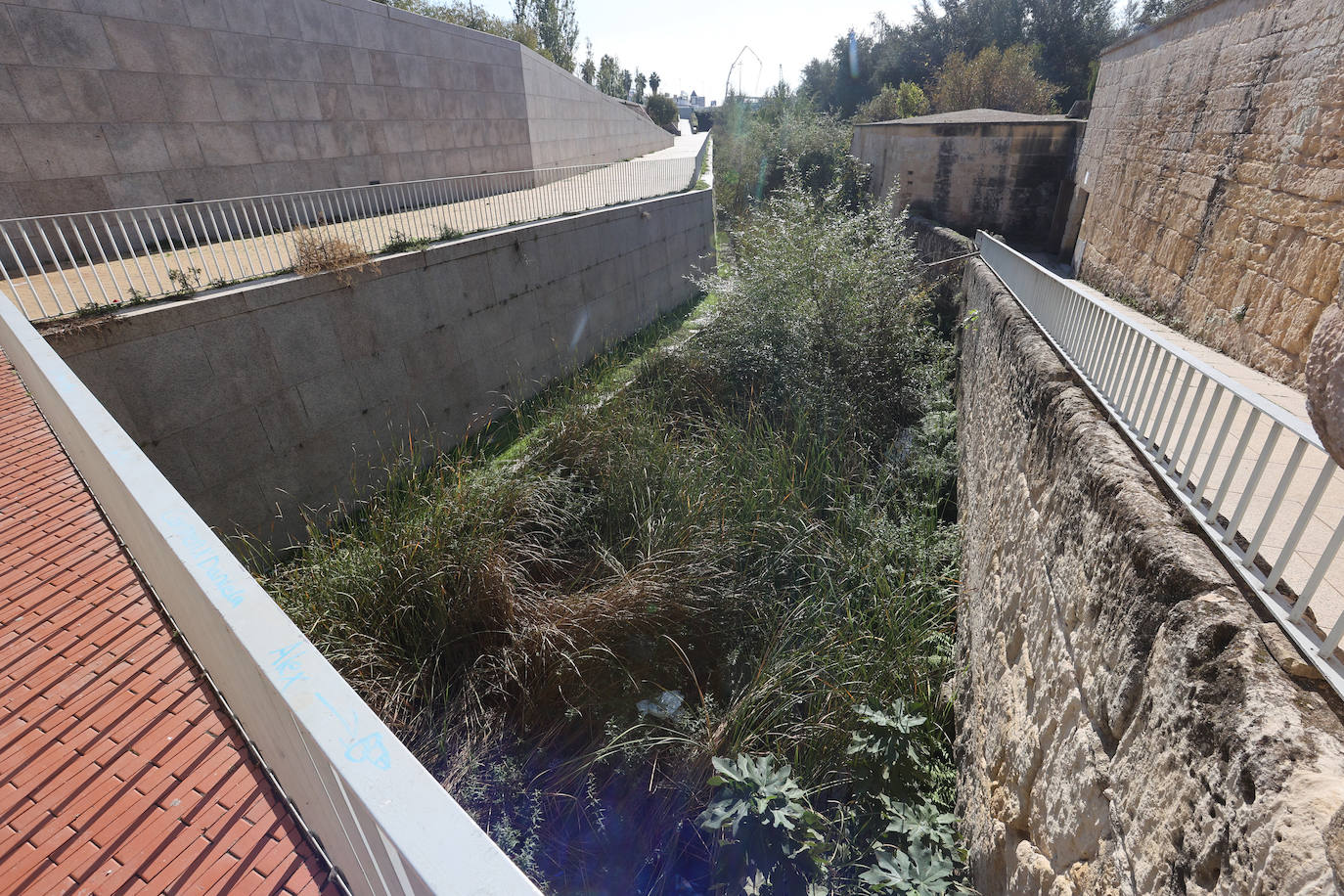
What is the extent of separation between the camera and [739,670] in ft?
14.6

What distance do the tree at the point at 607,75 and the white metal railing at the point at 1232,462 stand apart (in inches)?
1908

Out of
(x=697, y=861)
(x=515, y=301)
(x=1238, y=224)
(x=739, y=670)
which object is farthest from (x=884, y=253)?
(x=697, y=861)

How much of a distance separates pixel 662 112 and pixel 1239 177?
44.7 metres

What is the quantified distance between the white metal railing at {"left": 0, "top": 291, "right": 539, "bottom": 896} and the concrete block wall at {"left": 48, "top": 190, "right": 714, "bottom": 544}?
4135mm

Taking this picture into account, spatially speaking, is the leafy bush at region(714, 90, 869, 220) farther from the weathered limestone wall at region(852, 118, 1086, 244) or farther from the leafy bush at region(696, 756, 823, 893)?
the leafy bush at region(696, 756, 823, 893)

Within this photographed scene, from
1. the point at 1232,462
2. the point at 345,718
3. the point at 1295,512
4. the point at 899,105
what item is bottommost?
the point at 1295,512

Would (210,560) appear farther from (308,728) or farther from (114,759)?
(114,759)

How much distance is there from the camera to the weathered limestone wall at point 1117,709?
1.20 meters

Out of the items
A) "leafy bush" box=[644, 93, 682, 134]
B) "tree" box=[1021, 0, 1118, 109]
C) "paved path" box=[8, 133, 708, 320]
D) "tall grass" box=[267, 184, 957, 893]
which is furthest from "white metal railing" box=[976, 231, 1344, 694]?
"leafy bush" box=[644, 93, 682, 134]

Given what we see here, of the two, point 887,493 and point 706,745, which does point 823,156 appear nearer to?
point 887,493

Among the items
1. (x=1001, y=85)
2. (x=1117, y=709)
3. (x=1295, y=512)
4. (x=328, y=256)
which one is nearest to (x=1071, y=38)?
(x=1001, y=85)

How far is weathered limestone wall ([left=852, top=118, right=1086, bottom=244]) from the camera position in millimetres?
13680

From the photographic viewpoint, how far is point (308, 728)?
91 cm

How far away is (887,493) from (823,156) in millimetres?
19558
